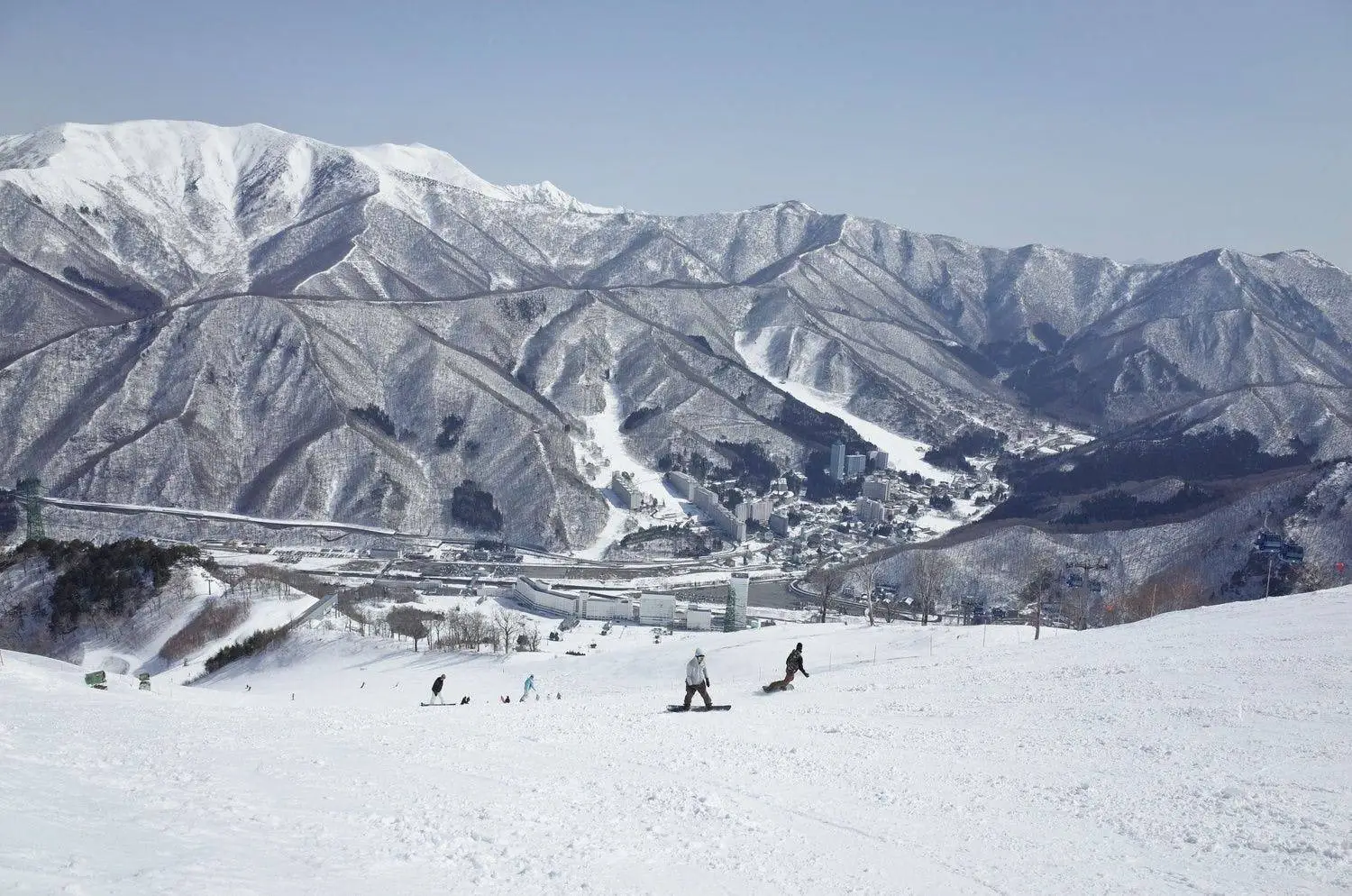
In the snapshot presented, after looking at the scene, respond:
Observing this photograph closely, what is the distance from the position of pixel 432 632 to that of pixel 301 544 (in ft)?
151

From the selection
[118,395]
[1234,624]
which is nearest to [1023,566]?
[1234,624]

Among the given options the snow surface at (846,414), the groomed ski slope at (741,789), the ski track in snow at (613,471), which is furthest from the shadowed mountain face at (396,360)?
the groomed ski slope at (741,789)

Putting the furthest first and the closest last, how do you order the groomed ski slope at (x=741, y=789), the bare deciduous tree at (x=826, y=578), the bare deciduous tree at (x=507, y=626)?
the bare deciduous tree at (x=826, y=578), the bare deciduous tree at (x=507, y=626), the groomed ski slope at (x=741, y=789)

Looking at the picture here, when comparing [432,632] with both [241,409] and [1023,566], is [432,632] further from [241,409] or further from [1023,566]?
[241,409]

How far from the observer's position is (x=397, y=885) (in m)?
7.34

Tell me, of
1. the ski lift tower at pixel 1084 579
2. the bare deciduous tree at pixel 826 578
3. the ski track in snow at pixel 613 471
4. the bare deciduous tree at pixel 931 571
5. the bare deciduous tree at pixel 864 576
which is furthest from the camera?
the ski track in snow at pixel 613 471

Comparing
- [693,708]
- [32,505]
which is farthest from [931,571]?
[32,505]

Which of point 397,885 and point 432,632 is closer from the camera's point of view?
point 397,885

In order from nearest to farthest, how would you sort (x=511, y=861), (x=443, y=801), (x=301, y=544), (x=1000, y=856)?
(x=511, y=861) < (x=1000, y=856) < (x=443, y=801) < (x=301, y=544)

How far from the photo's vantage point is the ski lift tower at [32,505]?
7625 centimetres

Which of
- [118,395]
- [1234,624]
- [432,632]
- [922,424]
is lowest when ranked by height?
[432,632]

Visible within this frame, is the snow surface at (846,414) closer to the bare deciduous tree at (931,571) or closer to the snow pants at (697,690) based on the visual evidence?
the bare deciduous tree at (931,571)

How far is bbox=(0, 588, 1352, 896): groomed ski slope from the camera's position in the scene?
25.9ft

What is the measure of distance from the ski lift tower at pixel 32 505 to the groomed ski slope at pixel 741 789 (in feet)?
229
